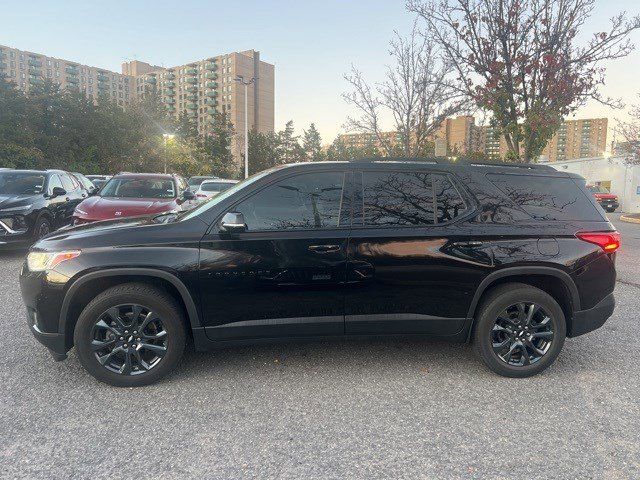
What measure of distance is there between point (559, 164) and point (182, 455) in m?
40.1

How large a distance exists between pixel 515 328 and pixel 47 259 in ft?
12.0

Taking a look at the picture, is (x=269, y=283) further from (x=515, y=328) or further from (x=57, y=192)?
(x=57, y=192)

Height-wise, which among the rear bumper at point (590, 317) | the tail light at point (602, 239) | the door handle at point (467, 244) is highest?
the tail light at point (602, 239)

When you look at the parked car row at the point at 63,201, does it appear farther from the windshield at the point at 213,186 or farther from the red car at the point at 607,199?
the red car at the point at 607,199

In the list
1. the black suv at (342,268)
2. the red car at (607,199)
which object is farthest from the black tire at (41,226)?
the red car at (607,199)

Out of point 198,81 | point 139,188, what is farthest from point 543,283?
point 198,81

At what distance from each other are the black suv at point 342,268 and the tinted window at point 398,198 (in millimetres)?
11

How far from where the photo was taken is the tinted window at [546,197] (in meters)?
3.66

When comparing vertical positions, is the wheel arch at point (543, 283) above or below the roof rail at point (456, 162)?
below

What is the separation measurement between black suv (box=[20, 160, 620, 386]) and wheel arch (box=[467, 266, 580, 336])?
11 millimetres

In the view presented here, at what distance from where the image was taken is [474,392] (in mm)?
3377

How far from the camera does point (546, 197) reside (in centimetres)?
370

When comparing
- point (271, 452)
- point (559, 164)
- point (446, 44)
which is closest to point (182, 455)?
point (271, 452)

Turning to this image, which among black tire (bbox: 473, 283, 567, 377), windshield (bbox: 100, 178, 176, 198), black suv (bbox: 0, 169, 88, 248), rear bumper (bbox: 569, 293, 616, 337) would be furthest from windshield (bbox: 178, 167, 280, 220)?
black suv (bbox: 0, 169, 88, 248)
